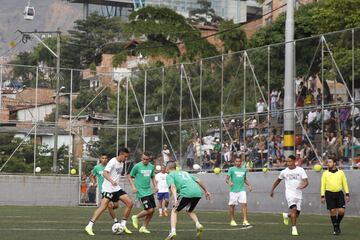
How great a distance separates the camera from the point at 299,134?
35312 mm

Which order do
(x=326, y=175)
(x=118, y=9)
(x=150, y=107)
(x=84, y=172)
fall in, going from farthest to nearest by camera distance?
1. (x=118, y=9)
2. (x=84, y=172)
3. (x=150, y=107)
4. (x=326, y=175)

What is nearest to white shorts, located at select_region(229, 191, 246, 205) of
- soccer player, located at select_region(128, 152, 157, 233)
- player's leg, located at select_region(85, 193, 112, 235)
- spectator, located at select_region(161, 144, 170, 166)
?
soccer player, located at select_region(128, 152, 157, 233)

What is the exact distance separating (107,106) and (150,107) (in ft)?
21.5

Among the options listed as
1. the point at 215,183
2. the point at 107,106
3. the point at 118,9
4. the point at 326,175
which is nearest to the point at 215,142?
the point at 215,183

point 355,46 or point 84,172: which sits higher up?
point 355,46

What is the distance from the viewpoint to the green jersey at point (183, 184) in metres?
20.4

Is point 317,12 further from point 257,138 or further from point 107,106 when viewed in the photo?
point 257,138

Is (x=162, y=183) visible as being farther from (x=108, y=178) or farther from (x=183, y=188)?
(x=183, y=188)

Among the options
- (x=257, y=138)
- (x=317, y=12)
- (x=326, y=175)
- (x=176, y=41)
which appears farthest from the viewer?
(x=176, y=41)

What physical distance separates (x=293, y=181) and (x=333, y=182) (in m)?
1.03

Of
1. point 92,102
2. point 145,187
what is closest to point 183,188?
point 145,187

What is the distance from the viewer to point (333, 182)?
2338 centimetres

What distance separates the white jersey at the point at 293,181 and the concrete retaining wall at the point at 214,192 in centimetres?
885

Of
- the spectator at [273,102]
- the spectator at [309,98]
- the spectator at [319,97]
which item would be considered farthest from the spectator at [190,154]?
the spectator at [319,97]
